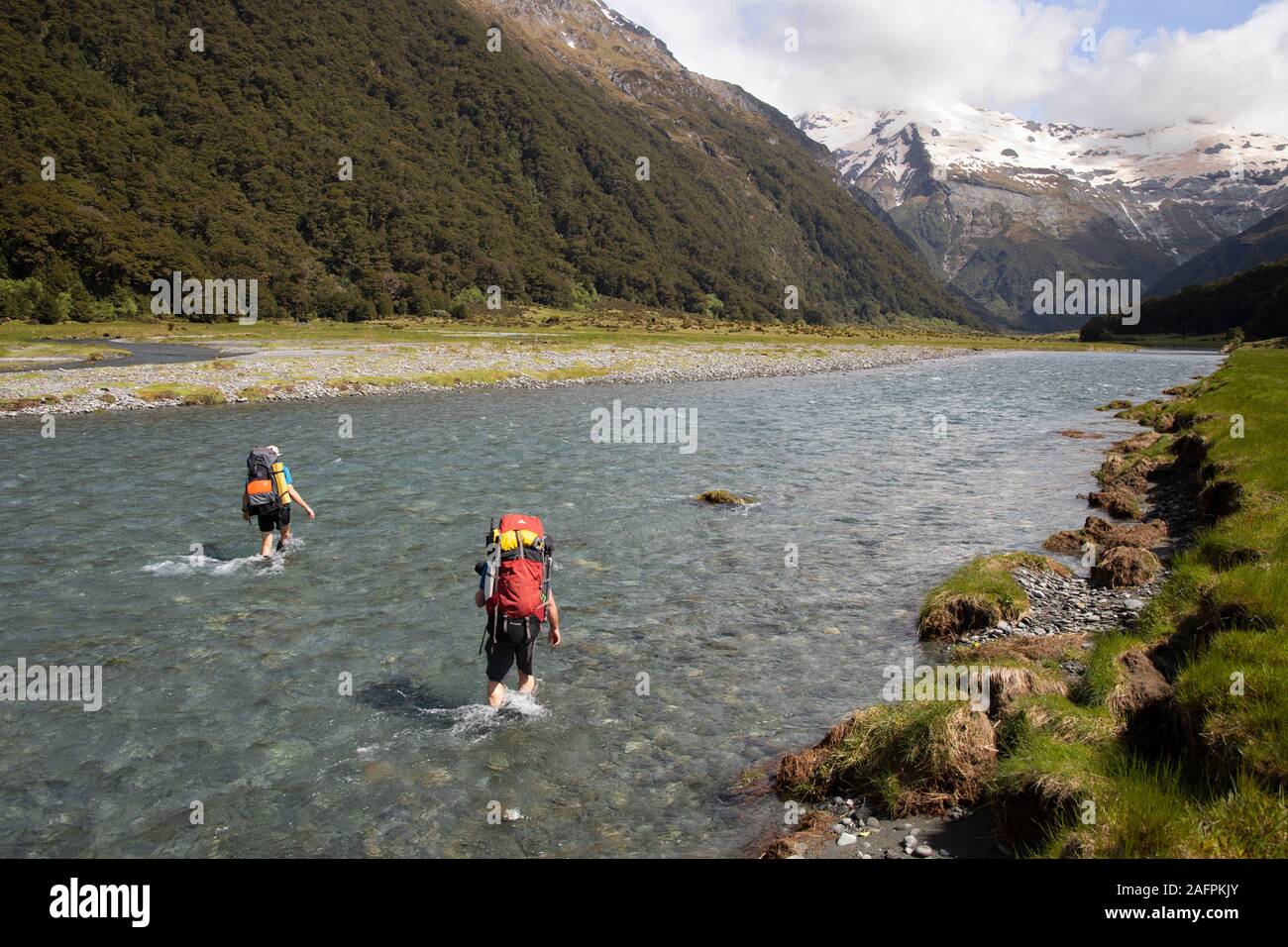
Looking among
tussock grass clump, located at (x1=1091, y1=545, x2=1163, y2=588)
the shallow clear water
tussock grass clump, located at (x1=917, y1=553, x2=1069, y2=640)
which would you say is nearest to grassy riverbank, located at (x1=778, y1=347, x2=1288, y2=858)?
tussock grass clump, located at (x1=917, y1=553, x2=1069, y2=640)

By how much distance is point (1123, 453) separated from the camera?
34750 millimetres

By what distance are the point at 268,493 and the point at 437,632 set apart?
6479mm

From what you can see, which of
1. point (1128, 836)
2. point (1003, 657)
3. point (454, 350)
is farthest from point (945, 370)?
point (1128, 836)

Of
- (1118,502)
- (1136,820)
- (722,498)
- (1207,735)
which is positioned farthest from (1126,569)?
(722,498)

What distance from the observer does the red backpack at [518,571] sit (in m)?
11.2

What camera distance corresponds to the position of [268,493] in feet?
60.7

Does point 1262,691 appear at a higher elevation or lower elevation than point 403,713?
higher

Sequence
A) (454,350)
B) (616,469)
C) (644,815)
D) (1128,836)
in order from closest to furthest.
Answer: (1128,836), (644,815), (616,469), (454,350)

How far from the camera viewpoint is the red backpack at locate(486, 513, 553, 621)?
11195 mm

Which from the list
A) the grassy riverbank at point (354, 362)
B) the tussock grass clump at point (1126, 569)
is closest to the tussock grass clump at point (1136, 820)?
the tussock grass clump at point (1126, 569)

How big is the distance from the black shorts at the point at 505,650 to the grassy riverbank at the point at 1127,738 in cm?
408

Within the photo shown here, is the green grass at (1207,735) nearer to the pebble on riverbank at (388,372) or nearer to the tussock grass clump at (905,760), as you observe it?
the tussock grass clump at (905,760)

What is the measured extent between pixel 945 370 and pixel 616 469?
8368cm
